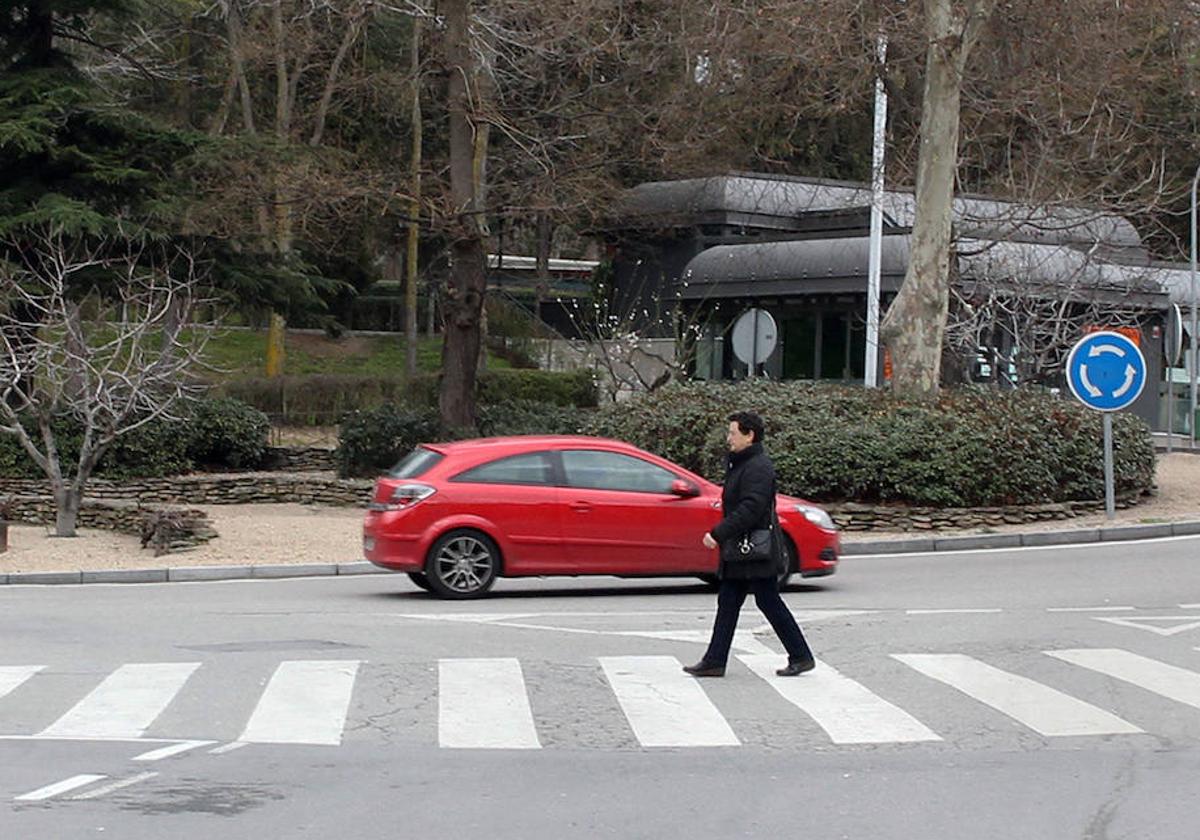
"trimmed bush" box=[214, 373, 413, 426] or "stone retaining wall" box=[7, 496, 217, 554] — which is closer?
"stone retaining wall" box=[7, 496, 217, 554]

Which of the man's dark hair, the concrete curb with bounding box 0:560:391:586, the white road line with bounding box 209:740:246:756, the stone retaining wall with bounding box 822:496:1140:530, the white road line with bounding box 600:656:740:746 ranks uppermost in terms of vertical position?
the man's dark hair

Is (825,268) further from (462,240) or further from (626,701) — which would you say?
(626,701)

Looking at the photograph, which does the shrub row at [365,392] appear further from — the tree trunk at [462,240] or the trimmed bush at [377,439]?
the tree trunk at [462,240]

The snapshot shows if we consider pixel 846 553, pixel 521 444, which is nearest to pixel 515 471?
pixel 521 444

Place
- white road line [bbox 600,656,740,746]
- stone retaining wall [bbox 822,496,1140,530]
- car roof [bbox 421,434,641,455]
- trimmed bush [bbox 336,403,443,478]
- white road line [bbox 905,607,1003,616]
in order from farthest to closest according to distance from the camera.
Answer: trimmed bush [bbox 336,403,443,478]
stone retaining wall [bbox 822,496,1140,530]
car roof [bbox 421,434,641,455]
white road line [bbox 905,607,1003,616]
white road line [bbox 600,656,740,746]

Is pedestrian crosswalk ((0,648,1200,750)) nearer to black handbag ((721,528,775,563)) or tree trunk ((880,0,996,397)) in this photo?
black handbag ((721,528,775,563))

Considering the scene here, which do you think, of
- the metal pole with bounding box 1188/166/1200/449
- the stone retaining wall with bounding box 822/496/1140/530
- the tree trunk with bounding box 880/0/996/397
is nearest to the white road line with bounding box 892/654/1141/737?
the stone retaining wall with bounding box 822/496/1140/530

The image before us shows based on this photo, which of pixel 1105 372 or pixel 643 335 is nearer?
pixel 1105 372

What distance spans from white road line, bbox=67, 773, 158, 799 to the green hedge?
15174 mm

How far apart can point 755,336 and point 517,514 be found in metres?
9.85

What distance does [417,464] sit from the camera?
17.0 meters

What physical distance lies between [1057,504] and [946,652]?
439 inches

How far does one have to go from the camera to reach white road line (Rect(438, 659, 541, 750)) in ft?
31.1

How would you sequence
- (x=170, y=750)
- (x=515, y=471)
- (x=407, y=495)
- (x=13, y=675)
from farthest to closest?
(x=515, y=471), (x=407, y=495), (x=13, y=675), (x=170, y=750)
